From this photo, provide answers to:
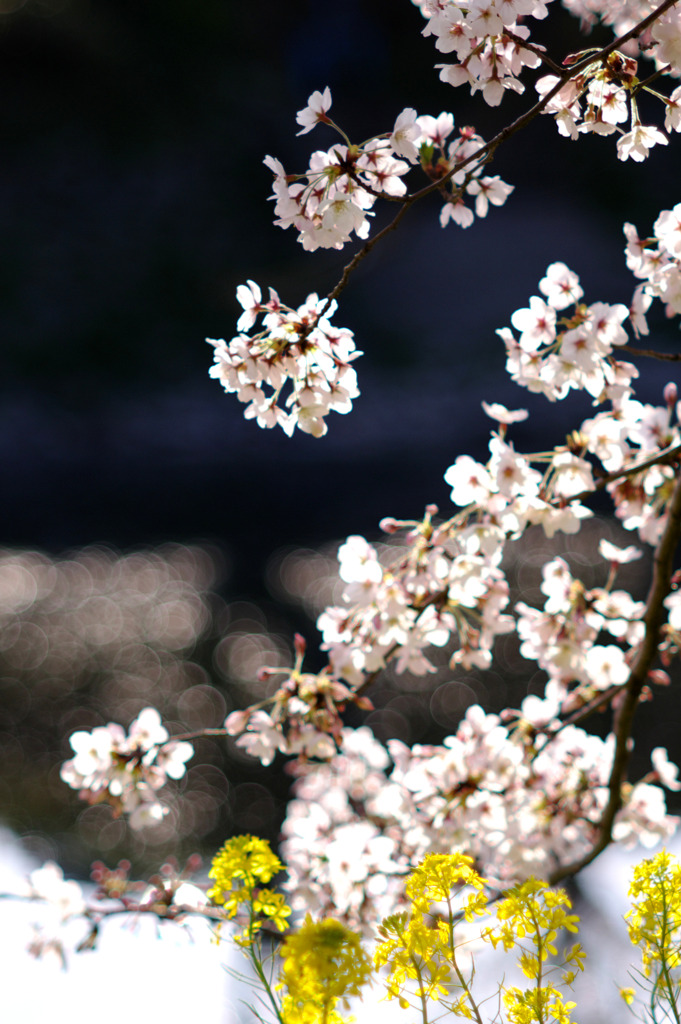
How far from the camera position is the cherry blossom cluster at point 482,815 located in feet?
3.38

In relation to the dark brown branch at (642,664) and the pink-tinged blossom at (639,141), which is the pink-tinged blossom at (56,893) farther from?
the pink-tinged blossom at (639,141)

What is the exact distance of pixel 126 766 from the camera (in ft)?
3.16

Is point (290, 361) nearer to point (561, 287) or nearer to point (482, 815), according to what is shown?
point (561, 287)

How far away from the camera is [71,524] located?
741 centimetres

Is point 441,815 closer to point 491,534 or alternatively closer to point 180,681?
point 491,534

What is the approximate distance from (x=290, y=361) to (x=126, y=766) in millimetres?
585

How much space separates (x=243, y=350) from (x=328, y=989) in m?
0.52

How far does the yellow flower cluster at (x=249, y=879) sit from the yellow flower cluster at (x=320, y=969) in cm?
6

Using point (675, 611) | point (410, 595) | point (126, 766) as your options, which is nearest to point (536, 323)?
point (410, 595)

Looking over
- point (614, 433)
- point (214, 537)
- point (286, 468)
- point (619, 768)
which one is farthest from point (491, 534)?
point (286, 468)

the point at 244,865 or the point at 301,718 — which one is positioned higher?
the point at 301,718

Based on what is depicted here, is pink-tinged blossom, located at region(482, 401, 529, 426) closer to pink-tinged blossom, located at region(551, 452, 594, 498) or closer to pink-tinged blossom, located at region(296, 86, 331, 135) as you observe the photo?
pink-tinged blossom, located at region(551, 452, 594, 498)

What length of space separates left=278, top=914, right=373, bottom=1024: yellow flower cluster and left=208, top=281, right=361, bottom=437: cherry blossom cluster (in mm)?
434

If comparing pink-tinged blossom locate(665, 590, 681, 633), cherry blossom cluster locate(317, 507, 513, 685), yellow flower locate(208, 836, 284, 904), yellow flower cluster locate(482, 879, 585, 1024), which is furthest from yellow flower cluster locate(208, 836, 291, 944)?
pink-tinged blossom locate(665, 590, 681, 633)
